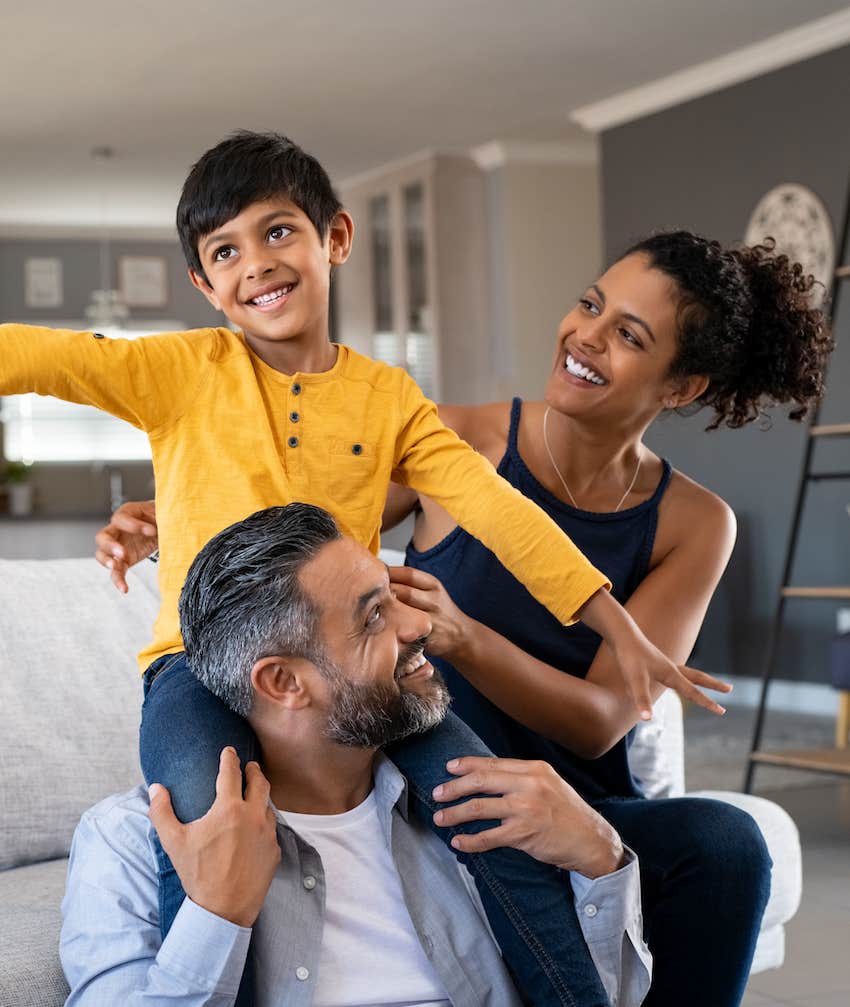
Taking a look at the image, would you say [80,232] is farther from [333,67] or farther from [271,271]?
[271,271]

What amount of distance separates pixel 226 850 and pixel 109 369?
605mm

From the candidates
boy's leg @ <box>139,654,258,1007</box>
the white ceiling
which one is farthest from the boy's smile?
the white ceiling

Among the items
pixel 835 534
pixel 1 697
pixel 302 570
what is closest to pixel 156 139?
pixel 835 534

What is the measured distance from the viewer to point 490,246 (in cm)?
935

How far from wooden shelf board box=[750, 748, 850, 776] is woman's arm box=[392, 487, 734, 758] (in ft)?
7.75

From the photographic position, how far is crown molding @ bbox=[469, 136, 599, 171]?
29.5ft

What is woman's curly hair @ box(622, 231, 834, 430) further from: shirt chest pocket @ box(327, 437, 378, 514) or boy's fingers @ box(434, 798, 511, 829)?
boy's fingers @ box(434, 798, 511, 829)

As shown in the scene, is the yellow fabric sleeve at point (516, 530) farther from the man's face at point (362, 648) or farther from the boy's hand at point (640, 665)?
the man's face at point (362, 648)

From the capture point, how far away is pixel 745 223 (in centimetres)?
718

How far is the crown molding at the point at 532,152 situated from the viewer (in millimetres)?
8984

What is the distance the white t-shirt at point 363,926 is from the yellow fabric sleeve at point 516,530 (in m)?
0.36

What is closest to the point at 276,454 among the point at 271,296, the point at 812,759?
the point at 271,296

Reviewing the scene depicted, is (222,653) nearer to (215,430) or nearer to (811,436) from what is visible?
(215,430)

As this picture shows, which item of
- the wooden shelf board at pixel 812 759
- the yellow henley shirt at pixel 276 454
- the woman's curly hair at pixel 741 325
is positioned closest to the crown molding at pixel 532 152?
the wooden shelf board at pixel 812 759
